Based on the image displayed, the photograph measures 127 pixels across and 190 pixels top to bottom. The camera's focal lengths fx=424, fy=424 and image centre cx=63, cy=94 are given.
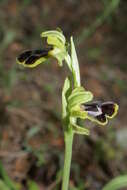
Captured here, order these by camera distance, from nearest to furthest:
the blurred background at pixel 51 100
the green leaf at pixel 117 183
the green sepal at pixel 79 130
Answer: the green sepal at pixel 79 130 < the green leaf at pixel 117 183 < the blurred background at pixel 51 100

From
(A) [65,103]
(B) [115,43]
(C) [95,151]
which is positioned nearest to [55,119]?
(C) [95,151]

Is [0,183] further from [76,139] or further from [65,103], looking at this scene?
[76,139]

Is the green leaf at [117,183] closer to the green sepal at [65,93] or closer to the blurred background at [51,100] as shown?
the blurred background at [51,100]

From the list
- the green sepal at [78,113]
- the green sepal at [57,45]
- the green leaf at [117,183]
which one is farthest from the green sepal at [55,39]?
the green leaf at [117,183]

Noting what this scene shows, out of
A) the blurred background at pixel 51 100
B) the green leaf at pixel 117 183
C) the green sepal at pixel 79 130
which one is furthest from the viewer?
the blurred background at pixel 51 100

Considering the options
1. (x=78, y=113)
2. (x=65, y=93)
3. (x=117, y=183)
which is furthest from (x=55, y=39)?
(x=117, y=183)

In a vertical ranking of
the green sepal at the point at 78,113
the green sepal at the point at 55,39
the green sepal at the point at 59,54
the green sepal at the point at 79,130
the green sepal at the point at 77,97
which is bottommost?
the green sepal at the point at 79,130

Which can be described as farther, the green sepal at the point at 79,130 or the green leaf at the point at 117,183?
the green leaf at the point at 117,183

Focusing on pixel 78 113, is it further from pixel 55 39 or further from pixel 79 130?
pixel 55 39

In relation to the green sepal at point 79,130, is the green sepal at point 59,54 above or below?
above
